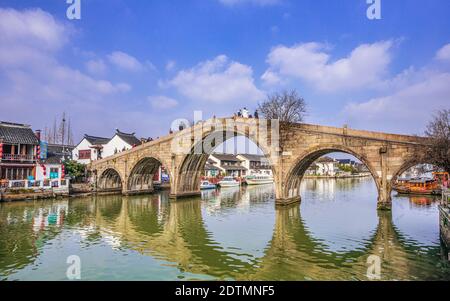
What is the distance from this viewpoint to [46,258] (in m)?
13.1

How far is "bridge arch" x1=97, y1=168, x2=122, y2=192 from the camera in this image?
1756 inches

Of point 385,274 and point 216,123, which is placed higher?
point 216,123

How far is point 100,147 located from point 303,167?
37932mm

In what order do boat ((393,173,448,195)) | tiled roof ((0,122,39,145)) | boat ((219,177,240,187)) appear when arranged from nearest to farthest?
tiled roof ((0,122,39,145))
boat ((393,173,448,195))
boat ((219,177,240,187))

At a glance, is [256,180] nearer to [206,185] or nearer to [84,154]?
[206,185]

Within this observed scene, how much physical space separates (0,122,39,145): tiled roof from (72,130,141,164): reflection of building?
1472cm

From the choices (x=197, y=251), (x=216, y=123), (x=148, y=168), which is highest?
(x=216, y=123)

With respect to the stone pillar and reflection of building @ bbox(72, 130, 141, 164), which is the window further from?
the stone pillar

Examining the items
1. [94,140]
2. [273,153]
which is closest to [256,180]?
[94,140]
